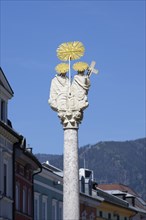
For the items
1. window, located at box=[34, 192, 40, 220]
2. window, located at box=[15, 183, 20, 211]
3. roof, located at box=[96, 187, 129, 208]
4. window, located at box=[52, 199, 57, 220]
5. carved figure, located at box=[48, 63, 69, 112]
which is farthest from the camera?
roof, located at box=[96, 187, 129, 208]

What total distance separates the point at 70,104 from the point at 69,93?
0.95 ft

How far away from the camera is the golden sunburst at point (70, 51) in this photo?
20422 millimetres

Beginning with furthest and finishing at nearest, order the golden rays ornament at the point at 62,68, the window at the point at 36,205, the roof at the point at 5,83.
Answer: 1. the window at the point at 36,205
2. the roof at the point at 5,83
3. the golden rays ornament at the point at 62,68

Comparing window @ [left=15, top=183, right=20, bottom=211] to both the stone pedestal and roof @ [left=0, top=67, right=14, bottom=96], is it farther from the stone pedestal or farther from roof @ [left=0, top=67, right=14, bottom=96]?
the stone pedestal

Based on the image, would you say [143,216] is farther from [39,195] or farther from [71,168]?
[71,168]

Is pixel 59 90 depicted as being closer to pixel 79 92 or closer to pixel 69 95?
pixel 69 95

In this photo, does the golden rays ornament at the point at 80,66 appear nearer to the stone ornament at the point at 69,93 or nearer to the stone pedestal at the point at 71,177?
the stone ornament at the point at 69,93

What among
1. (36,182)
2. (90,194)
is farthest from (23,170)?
(90,194)

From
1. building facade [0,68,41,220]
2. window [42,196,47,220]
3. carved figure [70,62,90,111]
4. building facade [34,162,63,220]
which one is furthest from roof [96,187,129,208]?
carved figure [70,62,90,111]

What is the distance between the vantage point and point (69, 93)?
66.5ft

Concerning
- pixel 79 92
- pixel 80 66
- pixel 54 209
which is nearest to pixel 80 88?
pixel 79 92

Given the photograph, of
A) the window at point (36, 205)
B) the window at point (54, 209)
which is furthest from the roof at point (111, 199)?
the window at point (36, 205)

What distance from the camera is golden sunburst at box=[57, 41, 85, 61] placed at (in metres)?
20.4

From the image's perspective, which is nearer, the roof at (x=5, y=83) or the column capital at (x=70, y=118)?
the column capital at (x=70, y=118)
